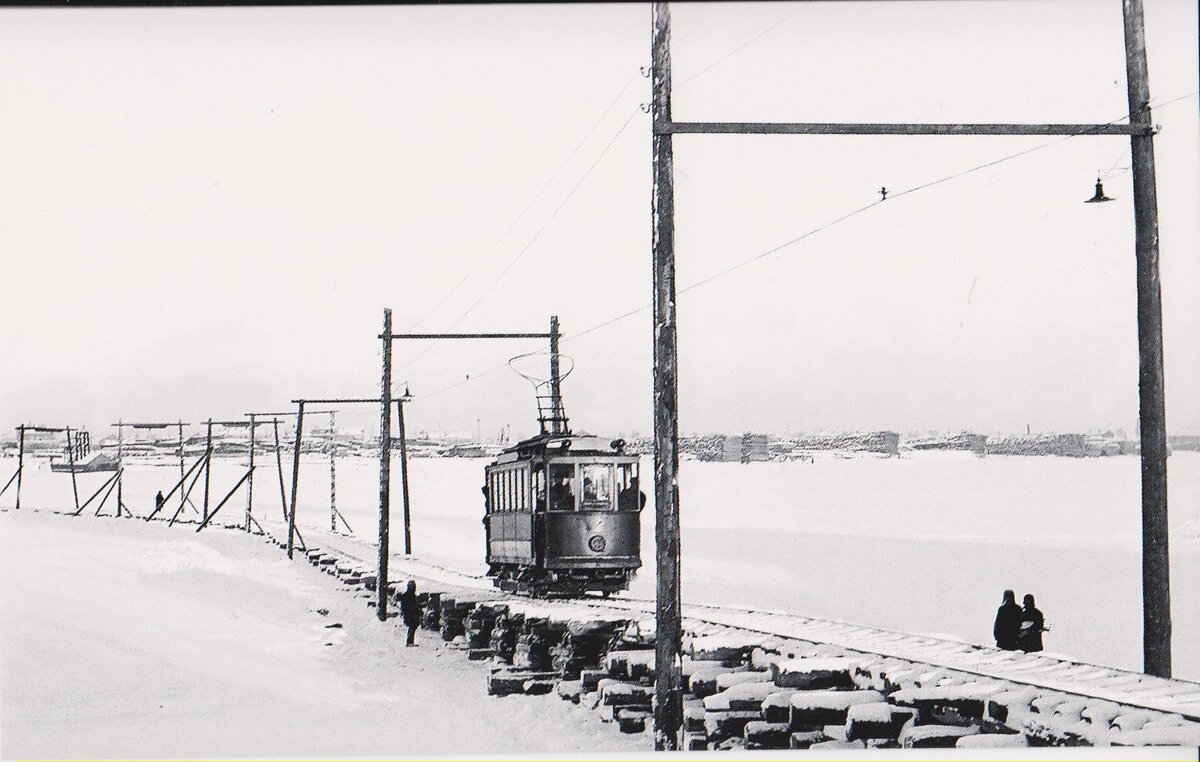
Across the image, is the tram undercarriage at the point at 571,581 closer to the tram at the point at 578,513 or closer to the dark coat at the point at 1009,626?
the tram at the point at 578,513

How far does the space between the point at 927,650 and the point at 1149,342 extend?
9.35ft

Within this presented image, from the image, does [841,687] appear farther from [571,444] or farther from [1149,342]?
[571,444]

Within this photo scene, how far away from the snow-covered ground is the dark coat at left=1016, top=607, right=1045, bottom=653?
11.6 ft

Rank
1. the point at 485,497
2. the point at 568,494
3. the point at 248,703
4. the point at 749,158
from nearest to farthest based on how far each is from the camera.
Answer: the point at 248,703 → the point at 749,158 → the point at 568,494 → the point at 485,497

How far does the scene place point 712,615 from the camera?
502 inches

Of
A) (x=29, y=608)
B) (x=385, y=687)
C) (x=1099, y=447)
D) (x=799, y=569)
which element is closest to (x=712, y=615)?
(x=385, y=687)

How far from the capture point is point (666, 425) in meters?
7.87

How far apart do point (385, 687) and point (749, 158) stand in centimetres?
616

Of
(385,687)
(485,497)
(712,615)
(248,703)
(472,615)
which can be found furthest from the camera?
(485,497)

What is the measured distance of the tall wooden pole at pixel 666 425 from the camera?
7789mm

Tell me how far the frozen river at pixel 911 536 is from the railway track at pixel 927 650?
57.5 inches

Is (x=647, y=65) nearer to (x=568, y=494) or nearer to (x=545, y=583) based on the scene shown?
(x=568, y=494)

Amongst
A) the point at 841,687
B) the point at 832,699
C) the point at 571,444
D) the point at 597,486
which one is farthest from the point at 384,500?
the point at 832,699

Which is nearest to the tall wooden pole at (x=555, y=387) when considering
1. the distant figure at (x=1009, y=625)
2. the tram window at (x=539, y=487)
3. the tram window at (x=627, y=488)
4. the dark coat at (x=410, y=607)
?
the tram window at (x=539, y=487)
